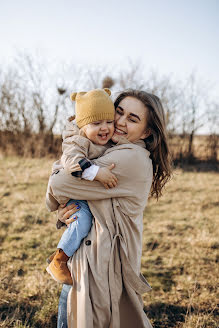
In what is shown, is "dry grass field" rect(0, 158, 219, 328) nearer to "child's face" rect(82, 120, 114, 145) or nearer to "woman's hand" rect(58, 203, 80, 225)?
"child's face" rect(82, 120, 114, 145)

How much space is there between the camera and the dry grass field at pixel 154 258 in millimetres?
3357

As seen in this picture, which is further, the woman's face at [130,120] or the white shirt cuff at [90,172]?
the woman's face at [130,120]

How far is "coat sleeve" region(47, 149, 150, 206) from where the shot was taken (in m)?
1.95

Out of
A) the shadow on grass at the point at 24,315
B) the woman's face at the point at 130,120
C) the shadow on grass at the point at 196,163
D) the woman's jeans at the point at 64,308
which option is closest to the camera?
the woman's jeans at the point at 64,308

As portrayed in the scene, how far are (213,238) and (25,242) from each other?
12.0 ft

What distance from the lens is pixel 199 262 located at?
4.80 metres

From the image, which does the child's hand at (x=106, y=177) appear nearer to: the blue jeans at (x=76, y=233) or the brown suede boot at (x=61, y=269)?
the blue jeans at (x=76, y=233)

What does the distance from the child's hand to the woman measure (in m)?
0.05

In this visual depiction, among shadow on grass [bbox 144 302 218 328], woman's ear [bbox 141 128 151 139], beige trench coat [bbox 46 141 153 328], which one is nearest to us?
beige trench coat [bbox 46 141 153 328]

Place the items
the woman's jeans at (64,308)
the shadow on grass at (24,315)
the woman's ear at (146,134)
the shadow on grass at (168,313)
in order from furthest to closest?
the shadow on grass at (168,313) → the shadow on grass at (24,315) → the woman's ear at (146,134) → the woman's jeans at (64,308)

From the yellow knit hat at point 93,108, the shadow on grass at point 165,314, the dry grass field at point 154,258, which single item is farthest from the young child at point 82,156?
the shadow on grass at point 165,314

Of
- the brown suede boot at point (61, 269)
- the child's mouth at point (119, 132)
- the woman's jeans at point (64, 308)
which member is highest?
the child's mouth at point (119, 132)

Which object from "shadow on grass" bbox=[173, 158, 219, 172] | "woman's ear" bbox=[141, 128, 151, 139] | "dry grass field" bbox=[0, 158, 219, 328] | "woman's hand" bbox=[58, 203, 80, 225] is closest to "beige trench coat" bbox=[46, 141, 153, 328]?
"woman's hand" bbox=[58, 203, 80, 225]

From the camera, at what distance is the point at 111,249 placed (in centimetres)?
194
